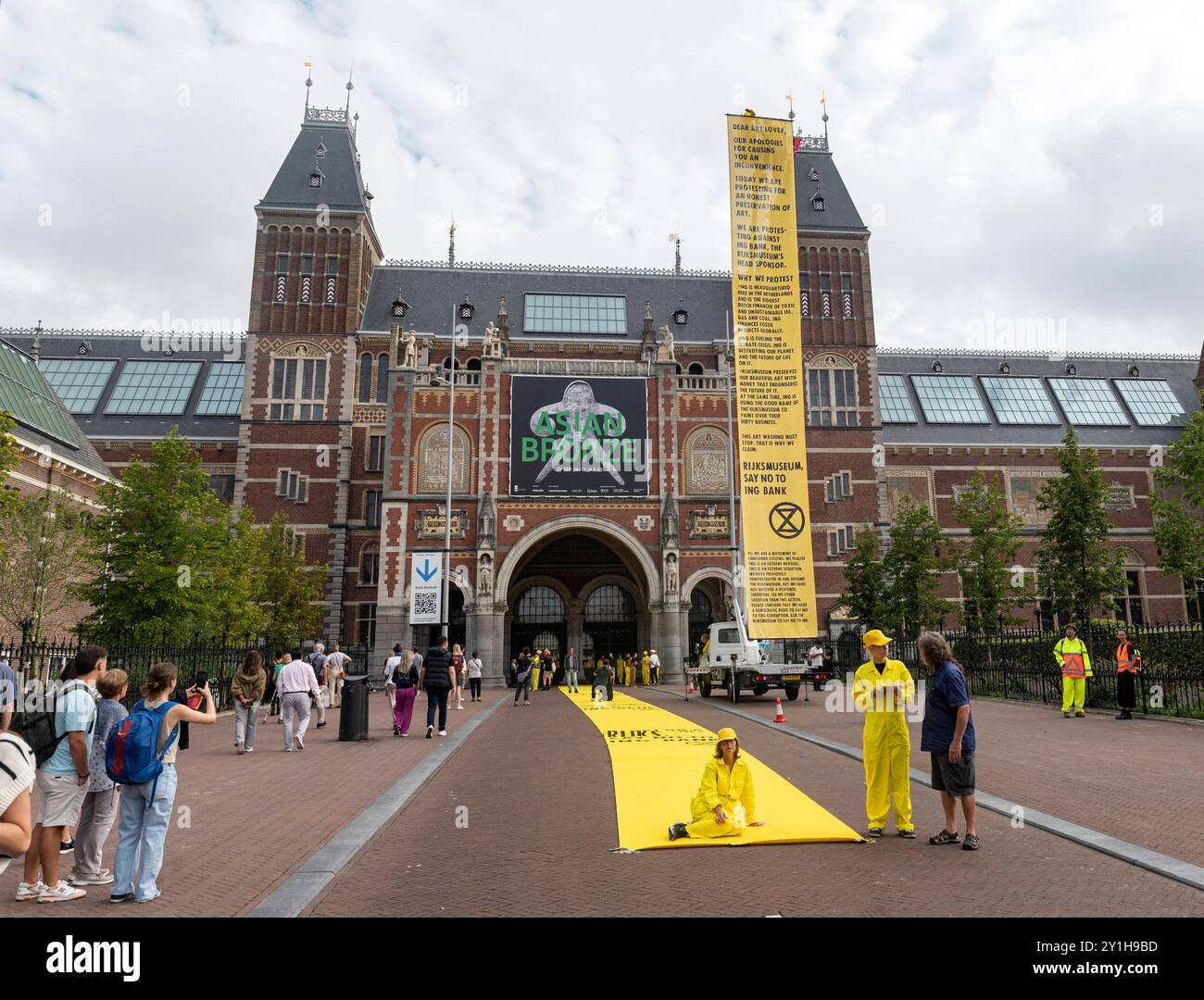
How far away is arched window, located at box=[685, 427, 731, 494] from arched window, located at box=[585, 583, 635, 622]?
25.2 ft

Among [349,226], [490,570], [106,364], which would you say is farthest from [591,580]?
[106,364]

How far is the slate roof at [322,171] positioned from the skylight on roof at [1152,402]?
46.2 m

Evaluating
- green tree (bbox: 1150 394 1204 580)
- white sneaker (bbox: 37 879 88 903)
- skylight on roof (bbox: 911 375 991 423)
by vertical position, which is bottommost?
white sneaker (bbox: 37 879 88 903)

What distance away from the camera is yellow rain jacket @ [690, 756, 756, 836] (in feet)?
22.4

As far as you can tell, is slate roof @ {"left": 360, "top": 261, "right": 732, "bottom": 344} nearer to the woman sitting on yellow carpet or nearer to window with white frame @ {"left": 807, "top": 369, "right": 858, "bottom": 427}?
window with white frame @ {"left": 807, "top": 369, "right": 858, "bottom": 427}

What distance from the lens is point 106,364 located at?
4772 centimetres

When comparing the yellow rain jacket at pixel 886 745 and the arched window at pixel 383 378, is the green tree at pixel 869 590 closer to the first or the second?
the arched window at pixel 383 378

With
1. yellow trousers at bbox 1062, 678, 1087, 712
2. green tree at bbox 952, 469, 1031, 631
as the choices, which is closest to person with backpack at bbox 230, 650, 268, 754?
yellow trousers at bbox 1062, 678, 1087, 712

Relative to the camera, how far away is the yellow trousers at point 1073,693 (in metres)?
16.4

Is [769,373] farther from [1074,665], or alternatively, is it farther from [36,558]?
[36,558]

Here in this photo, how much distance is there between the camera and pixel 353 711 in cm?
1448

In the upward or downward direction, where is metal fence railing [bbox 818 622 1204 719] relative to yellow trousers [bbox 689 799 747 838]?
upward

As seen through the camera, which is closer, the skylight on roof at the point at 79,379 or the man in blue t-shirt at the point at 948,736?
the man in blue t-shirt at the point at 948,736

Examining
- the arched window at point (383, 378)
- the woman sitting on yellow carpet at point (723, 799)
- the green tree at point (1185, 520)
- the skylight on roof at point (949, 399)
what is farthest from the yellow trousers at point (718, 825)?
the skylight on roof at point (949, 399)
